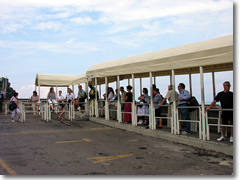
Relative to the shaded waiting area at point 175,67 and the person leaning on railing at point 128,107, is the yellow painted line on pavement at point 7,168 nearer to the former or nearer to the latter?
the shaded waiting area at point 175,67

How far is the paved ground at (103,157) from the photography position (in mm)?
5422

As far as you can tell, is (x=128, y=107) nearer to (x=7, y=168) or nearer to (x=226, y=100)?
(x=226, y=100)

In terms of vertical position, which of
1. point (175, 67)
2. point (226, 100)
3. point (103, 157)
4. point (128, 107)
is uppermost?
point (175, 67)

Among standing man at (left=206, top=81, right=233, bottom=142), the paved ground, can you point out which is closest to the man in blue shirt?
the paved ground

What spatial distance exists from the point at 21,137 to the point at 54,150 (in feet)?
8.58

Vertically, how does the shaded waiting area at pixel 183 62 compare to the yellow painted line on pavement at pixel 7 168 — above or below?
above

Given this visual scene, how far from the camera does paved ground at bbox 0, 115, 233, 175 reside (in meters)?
5.42

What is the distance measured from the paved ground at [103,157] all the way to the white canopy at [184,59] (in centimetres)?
269

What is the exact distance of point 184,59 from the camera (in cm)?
855

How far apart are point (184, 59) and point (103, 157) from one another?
432 cm

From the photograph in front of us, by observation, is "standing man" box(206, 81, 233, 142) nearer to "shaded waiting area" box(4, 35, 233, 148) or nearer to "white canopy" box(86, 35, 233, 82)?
"shaded waiting area" box(4, 35, 233, 148)

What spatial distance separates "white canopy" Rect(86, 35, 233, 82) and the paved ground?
2.69m

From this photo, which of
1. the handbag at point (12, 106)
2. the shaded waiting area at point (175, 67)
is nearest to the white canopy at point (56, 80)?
the shaded waiting area at point (175, 67)

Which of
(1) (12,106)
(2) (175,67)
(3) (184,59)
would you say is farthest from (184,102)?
(1) (12,106)
